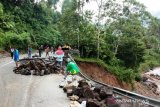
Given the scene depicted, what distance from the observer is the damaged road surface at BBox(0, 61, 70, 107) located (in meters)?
13.8

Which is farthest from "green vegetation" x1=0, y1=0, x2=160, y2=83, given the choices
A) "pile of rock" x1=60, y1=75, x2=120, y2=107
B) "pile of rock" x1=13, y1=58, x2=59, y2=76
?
"pile of rock" x1=60, y1=75, x2=120, y2=107

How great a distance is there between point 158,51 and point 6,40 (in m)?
64.8

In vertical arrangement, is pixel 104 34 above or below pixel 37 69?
above

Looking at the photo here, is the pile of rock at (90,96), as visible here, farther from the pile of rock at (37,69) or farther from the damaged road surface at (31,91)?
the pile of rock at (37,69)

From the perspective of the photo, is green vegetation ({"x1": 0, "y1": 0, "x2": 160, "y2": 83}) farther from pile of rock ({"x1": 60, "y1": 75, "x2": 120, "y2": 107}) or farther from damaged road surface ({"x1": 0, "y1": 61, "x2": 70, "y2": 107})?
pile of rock ({"x1": 60, "y1": 75, "x2": 120, "y2": 107})

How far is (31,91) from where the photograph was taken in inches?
639

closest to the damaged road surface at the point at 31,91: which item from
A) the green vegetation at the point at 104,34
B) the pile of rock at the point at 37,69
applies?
the pile of rock at the point at 37,69

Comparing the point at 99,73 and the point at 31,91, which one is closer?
the point at 31,91

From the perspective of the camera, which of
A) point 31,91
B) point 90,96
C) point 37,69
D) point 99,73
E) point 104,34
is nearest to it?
point 90,96

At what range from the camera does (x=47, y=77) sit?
2117cm

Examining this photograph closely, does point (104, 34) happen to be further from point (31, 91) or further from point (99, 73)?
point (31, 91)

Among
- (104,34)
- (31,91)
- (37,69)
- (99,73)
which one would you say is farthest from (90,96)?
(104,34)

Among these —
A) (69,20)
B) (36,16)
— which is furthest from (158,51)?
(69,20)

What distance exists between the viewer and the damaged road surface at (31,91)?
13817 millimetres
